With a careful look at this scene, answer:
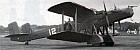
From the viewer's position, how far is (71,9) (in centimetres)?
1708

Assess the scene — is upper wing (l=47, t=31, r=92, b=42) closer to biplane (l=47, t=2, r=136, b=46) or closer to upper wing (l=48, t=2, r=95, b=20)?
biplane (l=47, t=2, r=136, b=46)

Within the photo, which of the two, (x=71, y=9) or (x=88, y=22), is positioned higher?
(x=71, y=9)

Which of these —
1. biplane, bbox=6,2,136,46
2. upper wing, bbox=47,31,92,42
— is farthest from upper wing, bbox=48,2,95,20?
upper wing, bbox=47,31,92,42

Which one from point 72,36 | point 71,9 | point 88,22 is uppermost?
point 71,9

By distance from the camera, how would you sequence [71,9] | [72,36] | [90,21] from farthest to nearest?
[90,21] < [71,9] < [72,36]

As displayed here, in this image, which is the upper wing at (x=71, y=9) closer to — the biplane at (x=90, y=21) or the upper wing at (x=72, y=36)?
the biplane at (x=90, y=21)

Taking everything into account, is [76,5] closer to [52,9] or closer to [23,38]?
[52,9]

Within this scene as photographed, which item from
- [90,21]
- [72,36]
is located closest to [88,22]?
[90,21]

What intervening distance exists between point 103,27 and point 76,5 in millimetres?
2803

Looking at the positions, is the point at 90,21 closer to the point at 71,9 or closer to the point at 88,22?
the point at 88,22

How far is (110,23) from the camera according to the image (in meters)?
17.6

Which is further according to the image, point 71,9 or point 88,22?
point 88,22

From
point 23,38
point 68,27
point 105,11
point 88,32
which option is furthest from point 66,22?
point 23,38

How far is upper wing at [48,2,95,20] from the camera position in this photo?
16.0m
